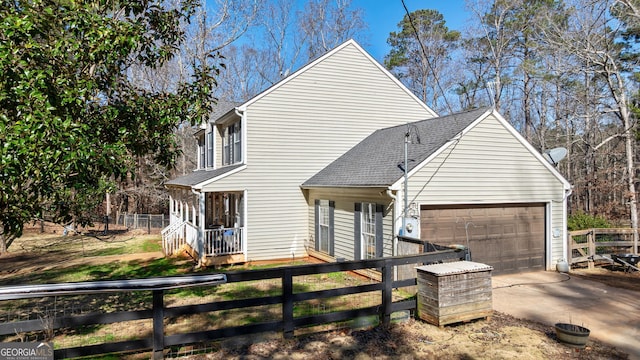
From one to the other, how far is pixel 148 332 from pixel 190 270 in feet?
18.5

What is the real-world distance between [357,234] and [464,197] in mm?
3064

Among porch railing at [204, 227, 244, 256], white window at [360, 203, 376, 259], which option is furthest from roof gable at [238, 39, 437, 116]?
white window at [360, 203, 376, 259]

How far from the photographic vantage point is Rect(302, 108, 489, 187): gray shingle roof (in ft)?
32.7

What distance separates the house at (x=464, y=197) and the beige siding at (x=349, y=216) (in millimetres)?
29

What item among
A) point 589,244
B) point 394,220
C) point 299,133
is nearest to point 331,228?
point 394,220

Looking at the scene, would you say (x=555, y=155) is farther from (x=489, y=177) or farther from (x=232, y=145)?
(x=232, y=145)

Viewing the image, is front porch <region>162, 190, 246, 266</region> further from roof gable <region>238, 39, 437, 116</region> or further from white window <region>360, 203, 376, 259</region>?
white window <region>360, 203, 376, 259</region>

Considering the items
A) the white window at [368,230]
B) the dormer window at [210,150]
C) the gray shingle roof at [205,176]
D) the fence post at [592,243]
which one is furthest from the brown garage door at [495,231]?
the dormer window at [210,150]

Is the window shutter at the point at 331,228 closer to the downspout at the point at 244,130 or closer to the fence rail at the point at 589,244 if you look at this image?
the downspout at the point at 244,130

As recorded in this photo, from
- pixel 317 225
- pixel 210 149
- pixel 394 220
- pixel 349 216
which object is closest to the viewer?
pixel 394 220

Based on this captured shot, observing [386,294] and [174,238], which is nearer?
[386,294]

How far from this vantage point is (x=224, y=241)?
12734 mm

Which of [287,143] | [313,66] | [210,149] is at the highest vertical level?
[313,66]

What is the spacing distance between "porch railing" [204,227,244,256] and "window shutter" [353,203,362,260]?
159 inches
